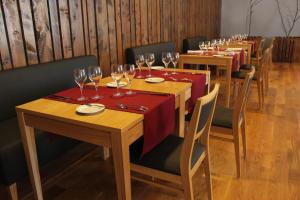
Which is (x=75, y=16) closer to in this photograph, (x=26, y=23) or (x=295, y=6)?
(x=26, y=23)

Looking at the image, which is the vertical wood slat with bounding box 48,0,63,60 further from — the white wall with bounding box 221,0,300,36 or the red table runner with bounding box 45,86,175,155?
the white wall with bounding box 221,0,300,36

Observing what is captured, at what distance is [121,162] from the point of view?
1354 mm

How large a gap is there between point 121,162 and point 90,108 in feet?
1.22

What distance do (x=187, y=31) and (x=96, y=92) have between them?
4289 mm

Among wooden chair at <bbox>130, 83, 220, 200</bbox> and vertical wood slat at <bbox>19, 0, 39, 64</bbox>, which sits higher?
vertical wood slat at <bbox>19, 0, 39, 64</bbox>

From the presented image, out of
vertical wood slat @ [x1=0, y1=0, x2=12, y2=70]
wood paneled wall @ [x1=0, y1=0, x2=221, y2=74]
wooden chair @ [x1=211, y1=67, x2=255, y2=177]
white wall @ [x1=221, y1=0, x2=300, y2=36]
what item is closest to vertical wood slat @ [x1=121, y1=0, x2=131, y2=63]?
wood paneled wall @ [x1=0, y1=0, x2=221, y2=74]

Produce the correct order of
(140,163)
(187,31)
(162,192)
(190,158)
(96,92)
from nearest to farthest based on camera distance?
(190,158)
(140,163)
(96,92)
(162,192)
(187,31)

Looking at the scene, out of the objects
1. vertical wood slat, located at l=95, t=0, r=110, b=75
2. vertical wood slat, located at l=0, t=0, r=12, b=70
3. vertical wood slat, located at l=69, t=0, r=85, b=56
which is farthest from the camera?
vertical wood slat, located at l=95, t=0, r=110, b=75

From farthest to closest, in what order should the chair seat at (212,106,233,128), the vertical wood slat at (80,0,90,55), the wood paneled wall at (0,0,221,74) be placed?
the vertical wood slat at (80,0,90,55) < the wood paneled wall at (0,0,221,74) < the chair seat at (212,106,233,128)

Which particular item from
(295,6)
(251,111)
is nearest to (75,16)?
(251,111)

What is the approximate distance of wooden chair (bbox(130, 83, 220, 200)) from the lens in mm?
1406

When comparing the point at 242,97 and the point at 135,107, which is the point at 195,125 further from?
the point at 242,97

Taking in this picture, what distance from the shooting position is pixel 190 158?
58.1 inches

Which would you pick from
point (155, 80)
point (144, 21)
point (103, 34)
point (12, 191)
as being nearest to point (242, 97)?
point (155, 80)
